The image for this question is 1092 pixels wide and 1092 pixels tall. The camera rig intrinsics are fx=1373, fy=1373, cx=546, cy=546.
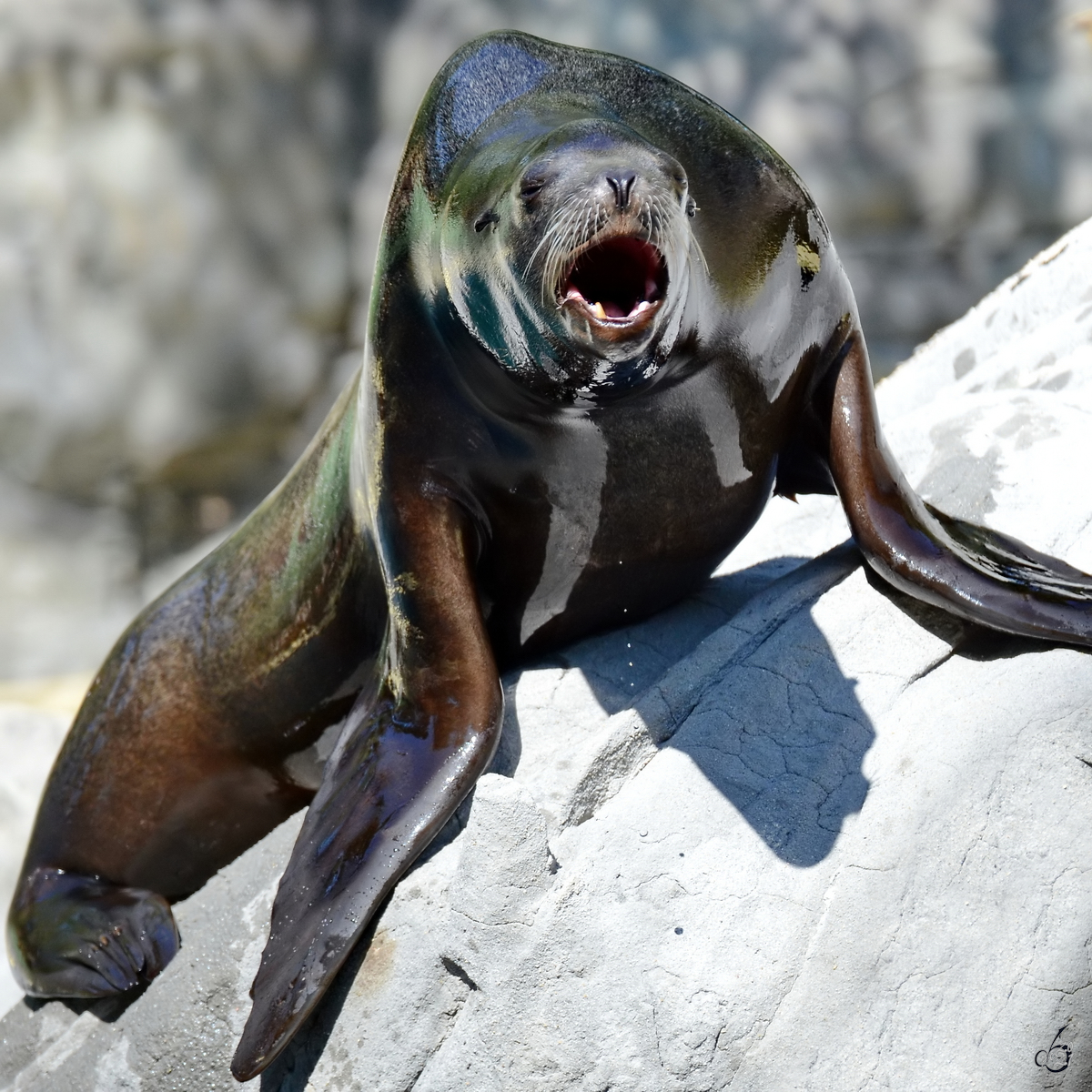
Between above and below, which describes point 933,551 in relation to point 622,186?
below

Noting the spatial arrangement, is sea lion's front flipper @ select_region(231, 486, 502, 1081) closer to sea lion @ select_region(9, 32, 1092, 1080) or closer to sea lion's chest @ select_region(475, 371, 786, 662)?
sea lion @ select_region(9, 32, 1092, 1080)

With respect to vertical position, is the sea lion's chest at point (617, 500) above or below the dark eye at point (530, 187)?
below

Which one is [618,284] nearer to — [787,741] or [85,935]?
[787,741]

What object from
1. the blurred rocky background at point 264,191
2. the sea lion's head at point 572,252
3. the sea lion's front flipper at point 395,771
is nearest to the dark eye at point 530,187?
the sea lion's head at point 572,252

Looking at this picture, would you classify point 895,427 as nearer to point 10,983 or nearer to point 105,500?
point 10,983

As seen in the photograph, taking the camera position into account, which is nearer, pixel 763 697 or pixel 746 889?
pixel 746 889

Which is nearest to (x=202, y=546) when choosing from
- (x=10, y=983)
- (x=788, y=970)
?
(x=10, y=983)

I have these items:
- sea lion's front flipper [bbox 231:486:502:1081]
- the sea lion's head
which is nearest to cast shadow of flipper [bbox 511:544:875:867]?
sea lion's front flipper [bbox 231:486:502:1081]

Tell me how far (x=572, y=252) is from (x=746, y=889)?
1.46 meters

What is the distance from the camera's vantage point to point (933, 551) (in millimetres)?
3516

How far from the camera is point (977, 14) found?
11.7 meters

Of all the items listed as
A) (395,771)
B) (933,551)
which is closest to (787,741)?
(933,551)

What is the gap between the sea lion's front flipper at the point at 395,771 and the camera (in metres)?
3.19

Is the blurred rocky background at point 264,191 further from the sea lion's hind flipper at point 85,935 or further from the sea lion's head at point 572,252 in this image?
the sea lion's head at point 572,252
